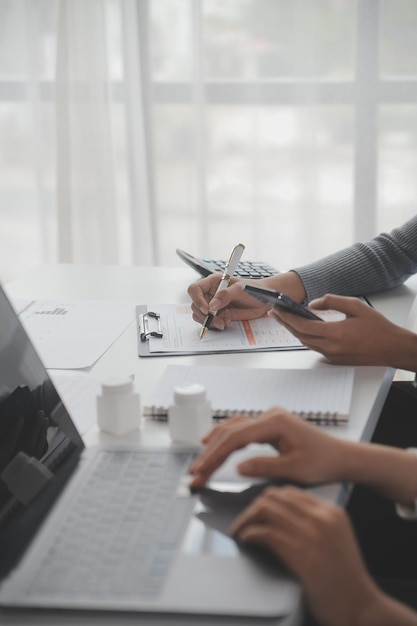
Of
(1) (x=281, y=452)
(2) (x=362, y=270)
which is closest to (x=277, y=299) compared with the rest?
(1) (x=281, y=452)

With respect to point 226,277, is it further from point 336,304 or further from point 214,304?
point 336,304

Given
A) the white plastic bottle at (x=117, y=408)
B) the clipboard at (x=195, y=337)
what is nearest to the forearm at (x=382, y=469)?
the white plastic bottle at (x=117, y=408)

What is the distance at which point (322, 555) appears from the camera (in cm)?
70

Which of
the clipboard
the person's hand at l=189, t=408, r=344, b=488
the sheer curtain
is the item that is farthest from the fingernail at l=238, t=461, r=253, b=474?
the sheer curtain

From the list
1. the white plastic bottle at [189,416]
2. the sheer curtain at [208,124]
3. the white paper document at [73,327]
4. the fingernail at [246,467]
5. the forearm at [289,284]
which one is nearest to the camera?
the fingernail at [246,467]

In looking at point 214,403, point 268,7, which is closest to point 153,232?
point 268,7

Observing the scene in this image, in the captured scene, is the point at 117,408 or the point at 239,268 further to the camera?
the point at 239,268

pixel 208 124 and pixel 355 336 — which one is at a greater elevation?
pixel 208 124

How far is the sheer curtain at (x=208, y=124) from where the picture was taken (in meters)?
2.67

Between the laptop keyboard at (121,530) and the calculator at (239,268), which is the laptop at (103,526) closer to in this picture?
the laptop keyboard at (121,530)

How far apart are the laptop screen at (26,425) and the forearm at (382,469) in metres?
0.31

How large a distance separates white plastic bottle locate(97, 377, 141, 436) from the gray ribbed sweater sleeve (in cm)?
62

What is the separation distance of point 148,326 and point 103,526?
2.18ft

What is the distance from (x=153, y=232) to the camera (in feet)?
9.84
